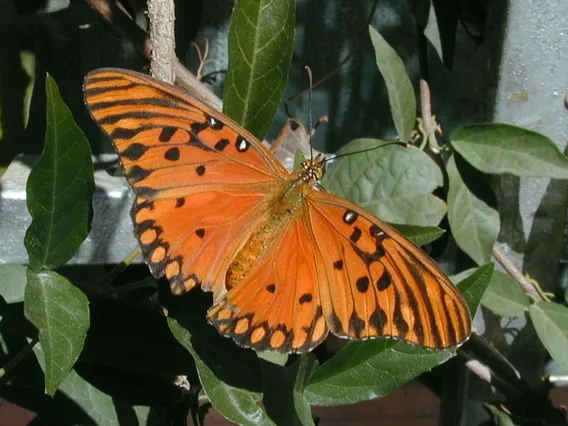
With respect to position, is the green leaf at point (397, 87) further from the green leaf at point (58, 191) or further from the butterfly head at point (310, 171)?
the green leaf at point (58, 191)

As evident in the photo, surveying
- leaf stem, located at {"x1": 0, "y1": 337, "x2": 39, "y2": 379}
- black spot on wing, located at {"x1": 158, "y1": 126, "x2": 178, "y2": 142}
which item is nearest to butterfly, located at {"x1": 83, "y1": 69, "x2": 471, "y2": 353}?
black spot on wing, located at {"x1": 158, "y1": 126, "x2": 178, "y2": 142}

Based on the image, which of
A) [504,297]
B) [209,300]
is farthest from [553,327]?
[209,300]

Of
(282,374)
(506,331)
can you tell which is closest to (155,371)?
(282,374)

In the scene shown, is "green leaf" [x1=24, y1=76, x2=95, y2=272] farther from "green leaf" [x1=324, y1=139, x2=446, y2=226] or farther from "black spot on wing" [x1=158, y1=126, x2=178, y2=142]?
"green leaf" [x1=324, y1=139, x2=446, y2=226]

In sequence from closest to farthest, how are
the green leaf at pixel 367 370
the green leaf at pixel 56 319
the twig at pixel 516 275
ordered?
the green leaf at pixel 56 319, the green leaf at pixel 367 370, the twig at pixel 516 275

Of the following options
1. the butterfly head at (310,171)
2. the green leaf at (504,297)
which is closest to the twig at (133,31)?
the butterfly head at (310,171)

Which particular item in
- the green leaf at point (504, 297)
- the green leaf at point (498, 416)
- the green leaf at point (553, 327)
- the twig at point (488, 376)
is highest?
the green leaf at point (504, 297)
